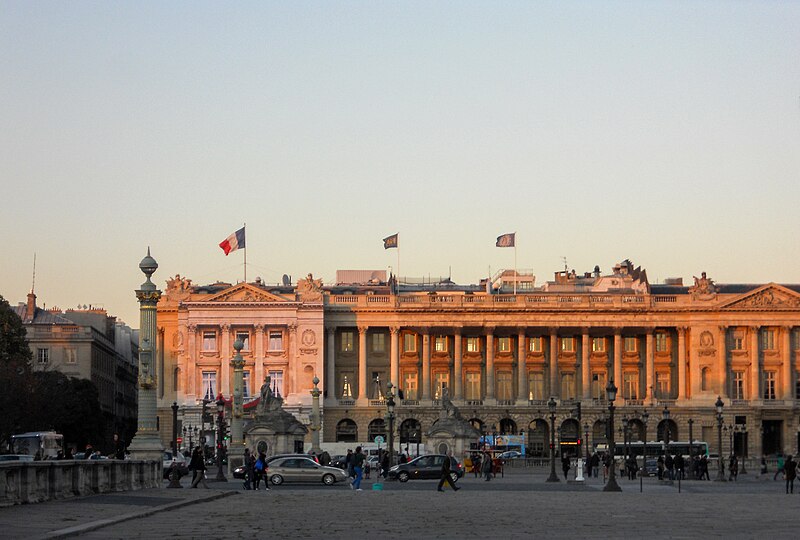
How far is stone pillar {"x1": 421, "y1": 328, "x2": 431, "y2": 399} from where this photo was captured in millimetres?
160250

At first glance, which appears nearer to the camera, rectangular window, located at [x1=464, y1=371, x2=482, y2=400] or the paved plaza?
the paved plaza

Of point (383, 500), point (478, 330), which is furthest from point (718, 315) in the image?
point (383, 500)

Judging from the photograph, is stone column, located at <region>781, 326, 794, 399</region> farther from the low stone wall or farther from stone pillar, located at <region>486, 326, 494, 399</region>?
the low stone wall

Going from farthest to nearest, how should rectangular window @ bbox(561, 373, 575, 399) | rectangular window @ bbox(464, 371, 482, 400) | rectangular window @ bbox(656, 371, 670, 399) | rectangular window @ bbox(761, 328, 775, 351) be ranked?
rectangular window @ bbox(464, 371, 482, 400)
rectangular window @ bbox(561, 373, 575, 399)
rectangular window @ bbox(656, 371, 670, 399)
rectangular window @ bbox(761, 328, 775, 351)

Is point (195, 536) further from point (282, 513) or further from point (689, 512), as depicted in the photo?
point (689, 512)

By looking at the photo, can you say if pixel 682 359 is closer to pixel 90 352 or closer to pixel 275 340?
pixel 275 340

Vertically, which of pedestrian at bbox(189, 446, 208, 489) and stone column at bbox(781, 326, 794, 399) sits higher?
stone column at bbox(781, 326, 794, 399)

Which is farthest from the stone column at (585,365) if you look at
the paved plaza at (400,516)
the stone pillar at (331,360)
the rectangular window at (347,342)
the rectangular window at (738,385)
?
the paved plaza at (400,516)

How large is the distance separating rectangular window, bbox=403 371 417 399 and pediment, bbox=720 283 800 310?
94.0 feet

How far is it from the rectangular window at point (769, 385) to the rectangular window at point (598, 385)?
1439cm

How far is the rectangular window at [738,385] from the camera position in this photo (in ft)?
518

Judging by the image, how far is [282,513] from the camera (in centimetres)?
4569

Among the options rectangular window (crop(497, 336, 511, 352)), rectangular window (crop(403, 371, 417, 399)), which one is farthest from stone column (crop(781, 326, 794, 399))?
rectangular window (crop(403, 371, 417, 399))

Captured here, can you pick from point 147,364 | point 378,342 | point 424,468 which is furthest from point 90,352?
point 147,364
